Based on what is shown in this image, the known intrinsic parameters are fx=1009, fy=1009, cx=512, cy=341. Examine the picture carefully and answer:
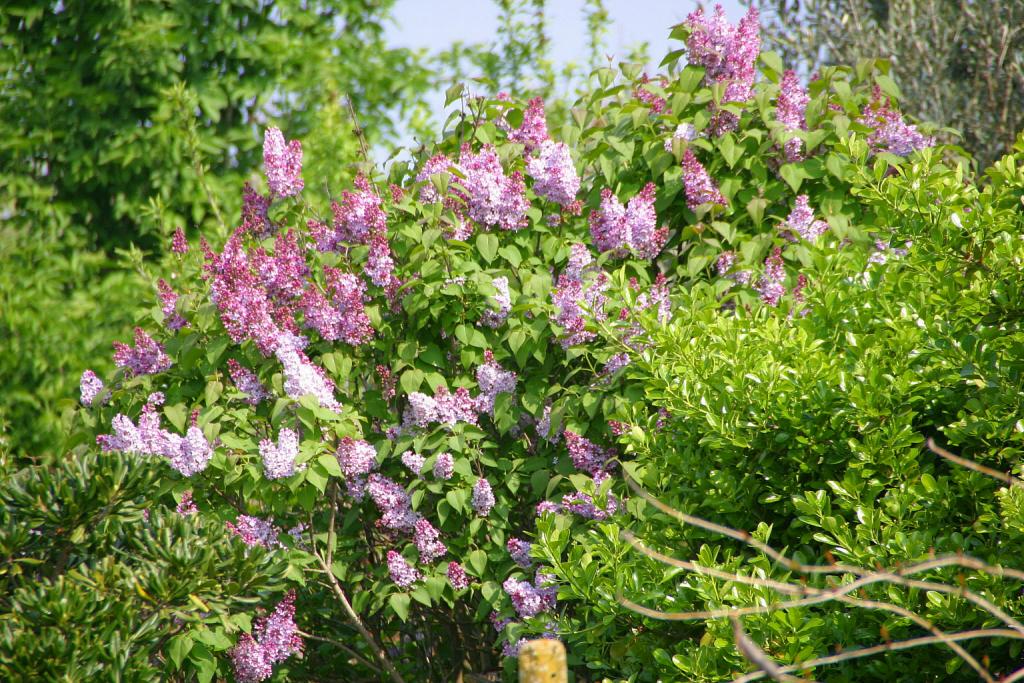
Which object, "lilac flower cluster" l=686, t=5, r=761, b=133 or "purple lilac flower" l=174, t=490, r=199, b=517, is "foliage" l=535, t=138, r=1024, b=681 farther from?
"purple lilac flower" l=174, t=490, r=199, b=517

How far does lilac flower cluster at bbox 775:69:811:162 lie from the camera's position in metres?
4.08

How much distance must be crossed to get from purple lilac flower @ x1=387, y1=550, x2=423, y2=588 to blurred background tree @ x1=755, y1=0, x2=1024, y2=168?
6.07 meters

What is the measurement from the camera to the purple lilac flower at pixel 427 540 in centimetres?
360

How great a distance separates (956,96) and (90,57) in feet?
22.7

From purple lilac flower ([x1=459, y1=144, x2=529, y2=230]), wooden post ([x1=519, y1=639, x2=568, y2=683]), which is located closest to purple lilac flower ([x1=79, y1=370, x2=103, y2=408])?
purple lilac flower ([x1=459, y1=144, x2=529, y2=230])

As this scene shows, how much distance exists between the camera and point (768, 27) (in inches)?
332

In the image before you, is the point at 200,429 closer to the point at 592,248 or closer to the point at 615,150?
the point at 592,248

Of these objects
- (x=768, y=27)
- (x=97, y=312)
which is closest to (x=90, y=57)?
(x=97, y=312)

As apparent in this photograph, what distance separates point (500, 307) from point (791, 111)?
1.51 meters

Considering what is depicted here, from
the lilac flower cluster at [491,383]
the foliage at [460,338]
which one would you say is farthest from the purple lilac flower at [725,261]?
the lilac flower cluster at [491,383]

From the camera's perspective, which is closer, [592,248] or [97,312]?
[592,248]

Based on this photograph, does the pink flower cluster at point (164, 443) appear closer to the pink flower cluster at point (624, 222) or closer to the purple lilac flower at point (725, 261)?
the pink flower cluster at point (624, 222)

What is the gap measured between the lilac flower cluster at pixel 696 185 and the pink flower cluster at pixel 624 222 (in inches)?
8.1

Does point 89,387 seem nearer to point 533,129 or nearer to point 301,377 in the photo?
point 301,377
